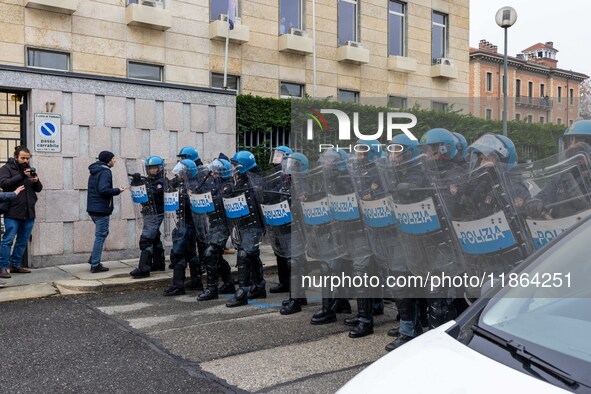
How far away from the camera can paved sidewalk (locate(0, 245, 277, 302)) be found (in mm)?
7871

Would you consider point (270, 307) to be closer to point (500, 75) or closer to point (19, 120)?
point (19, 120)

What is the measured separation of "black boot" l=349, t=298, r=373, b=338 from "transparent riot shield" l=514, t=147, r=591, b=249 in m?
2.04

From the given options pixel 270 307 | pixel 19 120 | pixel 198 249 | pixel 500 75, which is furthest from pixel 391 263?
pixel 500 75

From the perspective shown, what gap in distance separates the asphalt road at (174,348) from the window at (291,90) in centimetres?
1118

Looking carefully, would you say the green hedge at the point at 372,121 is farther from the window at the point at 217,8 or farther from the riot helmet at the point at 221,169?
the riot helmet at the point at 221,169

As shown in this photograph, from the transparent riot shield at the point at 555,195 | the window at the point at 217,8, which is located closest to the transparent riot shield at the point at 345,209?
the transparent riot shield at the point at 555,195

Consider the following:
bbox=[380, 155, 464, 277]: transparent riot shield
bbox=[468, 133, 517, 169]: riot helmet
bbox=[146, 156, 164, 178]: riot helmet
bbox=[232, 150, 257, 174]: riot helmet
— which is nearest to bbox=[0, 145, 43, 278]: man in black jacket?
bbox=[146, 156, 164, 178]: riot helmet

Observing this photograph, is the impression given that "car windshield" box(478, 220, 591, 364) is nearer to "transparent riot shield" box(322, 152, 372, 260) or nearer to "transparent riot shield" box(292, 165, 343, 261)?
"transparent riot shield" box(322, 152, 372, 260)

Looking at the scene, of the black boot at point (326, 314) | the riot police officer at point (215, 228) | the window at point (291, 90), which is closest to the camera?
the black boot at point (326, 314)

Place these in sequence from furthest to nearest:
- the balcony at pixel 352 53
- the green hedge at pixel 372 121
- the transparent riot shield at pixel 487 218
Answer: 1. the balcony at pixel 352 53
2. the green hedge at pixel 372 121
3. the transparent riot shield at pixel 487 218

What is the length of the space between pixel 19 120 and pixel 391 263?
7213 millimetres

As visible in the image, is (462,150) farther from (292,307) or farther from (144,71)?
(144,71)

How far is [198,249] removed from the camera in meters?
8.36

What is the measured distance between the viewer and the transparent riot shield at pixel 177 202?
26.3 feet
